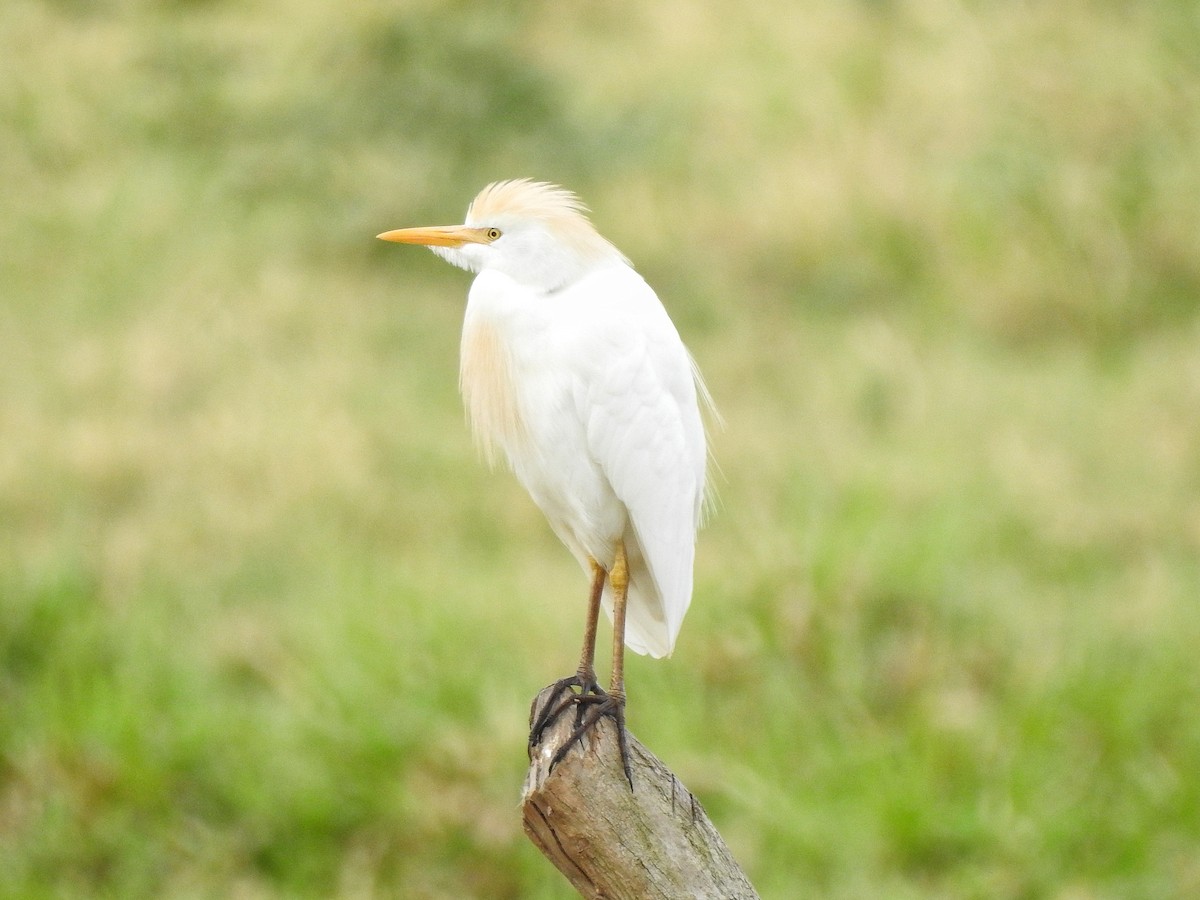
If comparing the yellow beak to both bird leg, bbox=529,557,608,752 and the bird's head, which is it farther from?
bird leg, bbox=529,557,608,752

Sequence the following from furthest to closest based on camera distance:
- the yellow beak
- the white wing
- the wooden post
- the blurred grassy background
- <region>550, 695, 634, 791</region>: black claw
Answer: the blurred grassy background → the white wing → the yellow beak → <region>550, 695, 634, 791</region>: black claw → the wooden post

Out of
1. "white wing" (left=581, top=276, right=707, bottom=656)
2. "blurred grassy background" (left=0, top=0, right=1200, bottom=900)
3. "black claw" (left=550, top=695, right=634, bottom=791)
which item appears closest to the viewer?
"black claw" (left=550, top=695, right=634, bottom=791)

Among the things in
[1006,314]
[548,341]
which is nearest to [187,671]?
[548,341]

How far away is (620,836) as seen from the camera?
1.95 m

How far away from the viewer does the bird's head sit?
7.73ft

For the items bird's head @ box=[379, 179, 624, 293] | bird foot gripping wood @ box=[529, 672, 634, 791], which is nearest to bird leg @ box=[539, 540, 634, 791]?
bird foot gripping wood @ box=[529, 672, 634, 791]

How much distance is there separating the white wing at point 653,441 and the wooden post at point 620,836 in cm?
57

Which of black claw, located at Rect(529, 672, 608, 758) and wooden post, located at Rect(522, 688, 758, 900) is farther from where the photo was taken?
black claw, located at Rect(529, 672, 608, 758)

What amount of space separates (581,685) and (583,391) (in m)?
0.54

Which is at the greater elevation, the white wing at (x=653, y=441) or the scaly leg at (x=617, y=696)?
the white wing at (x=653, y=441)

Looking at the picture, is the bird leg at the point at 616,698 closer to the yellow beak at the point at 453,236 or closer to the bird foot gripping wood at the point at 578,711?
the bird foot gripping wood at the point at 578,711

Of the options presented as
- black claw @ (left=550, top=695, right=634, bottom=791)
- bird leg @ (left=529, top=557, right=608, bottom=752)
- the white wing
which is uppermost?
the white wing

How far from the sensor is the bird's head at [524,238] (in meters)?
2.36

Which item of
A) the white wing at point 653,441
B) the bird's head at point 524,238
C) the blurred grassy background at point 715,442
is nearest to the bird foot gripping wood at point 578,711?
the white wing at point 653,441
